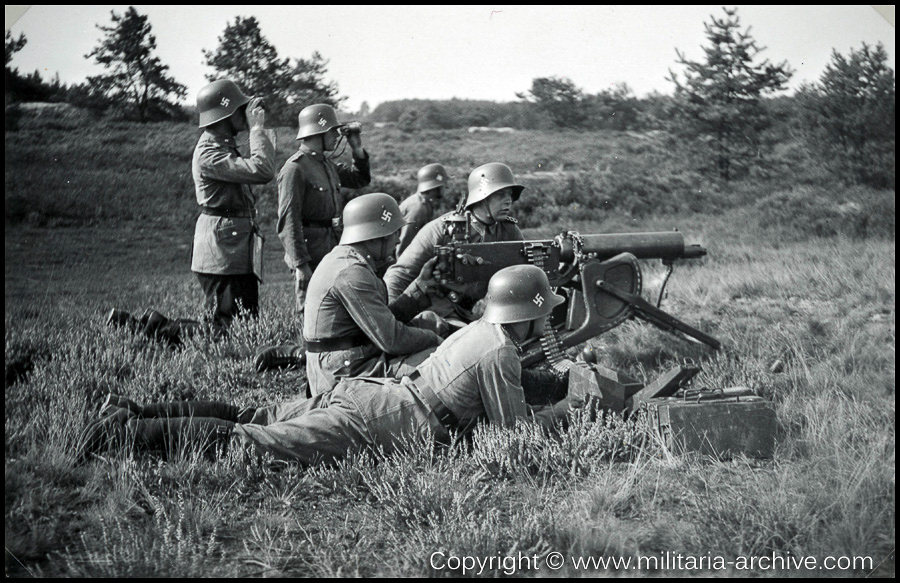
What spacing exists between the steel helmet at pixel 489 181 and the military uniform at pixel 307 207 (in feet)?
4.73

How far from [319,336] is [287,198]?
2129 millimetres

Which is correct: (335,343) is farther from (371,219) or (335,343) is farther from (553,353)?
(553,353)

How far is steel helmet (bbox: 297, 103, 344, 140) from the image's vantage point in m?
7.02

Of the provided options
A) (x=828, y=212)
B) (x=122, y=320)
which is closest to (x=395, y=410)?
(x=122, y=320)

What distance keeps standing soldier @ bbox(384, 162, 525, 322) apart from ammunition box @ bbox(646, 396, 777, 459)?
2.12 m

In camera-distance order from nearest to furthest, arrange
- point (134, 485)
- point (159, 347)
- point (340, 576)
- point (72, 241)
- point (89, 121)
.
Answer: point (340, 576) < point (134, 485) < point (159, 347) < point (89, 121) < point (72, 241)

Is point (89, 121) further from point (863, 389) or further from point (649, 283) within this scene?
point (863, 389)

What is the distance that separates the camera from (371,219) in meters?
5.11

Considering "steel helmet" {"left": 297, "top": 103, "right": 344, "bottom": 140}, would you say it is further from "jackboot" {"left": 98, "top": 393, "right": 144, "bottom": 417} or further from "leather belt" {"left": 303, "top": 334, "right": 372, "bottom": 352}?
"jackboot" {"left": 98, "top": 393, "right": 144, "bottom": 417}

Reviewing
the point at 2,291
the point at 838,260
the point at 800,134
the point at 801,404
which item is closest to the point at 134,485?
the point at 2,291

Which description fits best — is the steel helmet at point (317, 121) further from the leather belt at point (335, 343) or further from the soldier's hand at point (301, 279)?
the leather belt at point (335, 343)

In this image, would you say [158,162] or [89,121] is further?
[158,162]

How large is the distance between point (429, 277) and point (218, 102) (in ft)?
7.46

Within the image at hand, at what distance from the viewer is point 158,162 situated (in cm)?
1322
